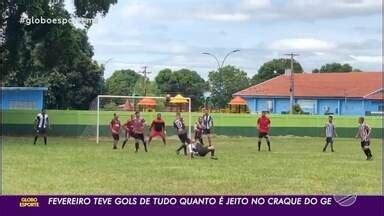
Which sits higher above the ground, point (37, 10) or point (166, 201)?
point (37, 10)

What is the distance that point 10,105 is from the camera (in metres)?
44.1

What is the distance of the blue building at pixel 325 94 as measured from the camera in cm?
7581

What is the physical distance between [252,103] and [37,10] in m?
55.7

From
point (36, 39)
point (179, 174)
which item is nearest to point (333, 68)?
point (36, 39)

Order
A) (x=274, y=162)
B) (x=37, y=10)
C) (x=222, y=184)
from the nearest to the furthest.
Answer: (x=222, y=184) → (x=274, y=162) → (x=37, y=10)

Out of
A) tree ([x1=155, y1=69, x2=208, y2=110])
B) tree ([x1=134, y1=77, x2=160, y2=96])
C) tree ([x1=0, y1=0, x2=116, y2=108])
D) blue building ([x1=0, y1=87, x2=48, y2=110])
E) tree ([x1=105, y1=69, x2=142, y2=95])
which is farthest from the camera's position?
tree ([x1=105, y1=69, x2=142, y2=95])

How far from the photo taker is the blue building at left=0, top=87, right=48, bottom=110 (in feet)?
145

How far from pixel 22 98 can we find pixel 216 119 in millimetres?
11696

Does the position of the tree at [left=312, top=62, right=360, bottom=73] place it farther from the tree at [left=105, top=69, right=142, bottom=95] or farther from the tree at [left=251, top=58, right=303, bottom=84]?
the tree at [left=105, top=69, right=142, bottom=95]

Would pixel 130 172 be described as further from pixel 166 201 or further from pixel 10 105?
pixel 10 105

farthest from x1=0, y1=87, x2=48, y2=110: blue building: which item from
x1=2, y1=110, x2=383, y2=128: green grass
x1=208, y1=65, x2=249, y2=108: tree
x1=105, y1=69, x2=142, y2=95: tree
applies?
x1=105, y1=69, x2=142, y2=95: tree

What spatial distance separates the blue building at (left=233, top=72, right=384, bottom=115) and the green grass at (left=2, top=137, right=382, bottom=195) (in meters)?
51.3

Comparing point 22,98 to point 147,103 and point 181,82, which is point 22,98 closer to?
point 147,103

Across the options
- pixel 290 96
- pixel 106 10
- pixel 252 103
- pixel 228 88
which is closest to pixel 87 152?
pixel 106 10
